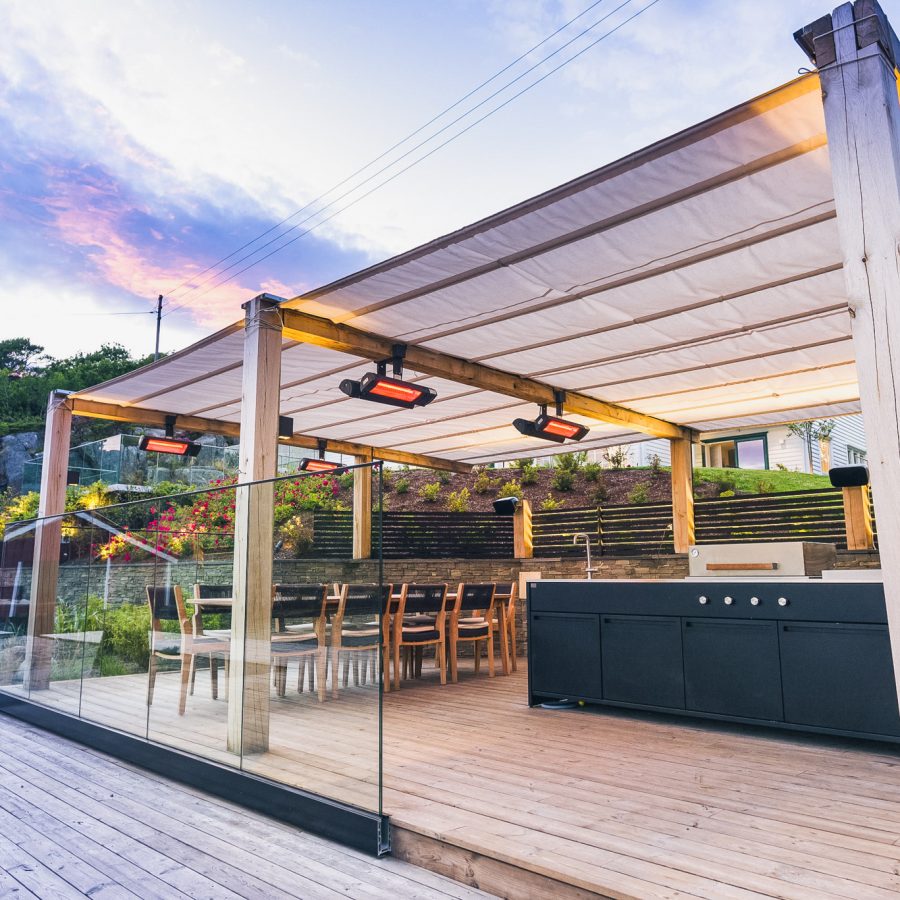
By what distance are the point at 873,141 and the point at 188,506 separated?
13.8 ft

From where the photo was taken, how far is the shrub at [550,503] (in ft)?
53.7

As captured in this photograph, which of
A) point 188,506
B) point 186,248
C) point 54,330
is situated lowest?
point 188,506

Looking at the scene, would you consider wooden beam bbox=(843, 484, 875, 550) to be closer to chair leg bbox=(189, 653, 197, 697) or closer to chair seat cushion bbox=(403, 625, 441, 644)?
chair seat cushion bbox=(403, 625, 441, 644)

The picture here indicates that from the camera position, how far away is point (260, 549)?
4156mm

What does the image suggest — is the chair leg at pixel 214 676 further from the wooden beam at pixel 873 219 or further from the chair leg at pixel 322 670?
the wooden beam at pixel 873 219

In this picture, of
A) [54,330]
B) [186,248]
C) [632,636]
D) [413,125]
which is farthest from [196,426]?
[186,248]

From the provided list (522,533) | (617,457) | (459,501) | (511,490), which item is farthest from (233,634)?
(617,457)

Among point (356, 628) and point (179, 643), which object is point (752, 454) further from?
point (356, 628)

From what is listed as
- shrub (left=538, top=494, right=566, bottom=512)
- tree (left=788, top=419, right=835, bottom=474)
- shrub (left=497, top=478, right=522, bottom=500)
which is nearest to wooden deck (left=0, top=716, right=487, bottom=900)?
shrub (left=538, top=494, right=566, bottom=512)

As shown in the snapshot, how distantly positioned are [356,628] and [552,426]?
190 inches

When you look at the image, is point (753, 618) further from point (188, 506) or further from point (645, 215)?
point (188, 506)

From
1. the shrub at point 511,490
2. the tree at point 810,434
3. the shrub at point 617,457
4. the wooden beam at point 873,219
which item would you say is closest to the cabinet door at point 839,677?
the wooden beam at point 873,219

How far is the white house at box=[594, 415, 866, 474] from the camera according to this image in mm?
19609

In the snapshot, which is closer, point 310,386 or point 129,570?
point 129,570
